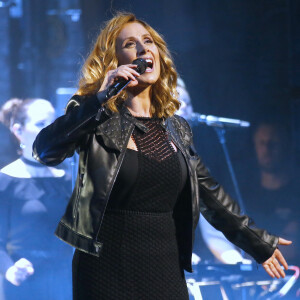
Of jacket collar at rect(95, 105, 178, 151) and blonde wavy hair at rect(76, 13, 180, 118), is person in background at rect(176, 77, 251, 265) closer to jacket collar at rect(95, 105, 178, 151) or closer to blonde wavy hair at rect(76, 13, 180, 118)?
blonde wavy hair at rect(76, 13, 180, 118)

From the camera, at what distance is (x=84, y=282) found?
59.7 inches

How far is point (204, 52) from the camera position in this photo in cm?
376

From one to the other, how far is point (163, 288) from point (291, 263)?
2433 mm

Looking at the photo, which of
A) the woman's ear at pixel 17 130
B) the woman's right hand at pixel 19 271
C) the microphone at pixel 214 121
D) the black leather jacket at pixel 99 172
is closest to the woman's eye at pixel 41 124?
the woman's ear at pixel 17 130

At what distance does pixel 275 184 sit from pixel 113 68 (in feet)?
8.02

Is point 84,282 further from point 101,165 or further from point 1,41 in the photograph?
point 1,41

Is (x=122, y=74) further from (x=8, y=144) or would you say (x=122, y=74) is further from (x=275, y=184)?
(x=275, y=184)

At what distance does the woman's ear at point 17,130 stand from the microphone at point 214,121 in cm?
122

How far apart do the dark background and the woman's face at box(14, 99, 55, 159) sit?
0.21 ft

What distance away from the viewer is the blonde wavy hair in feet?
5.62

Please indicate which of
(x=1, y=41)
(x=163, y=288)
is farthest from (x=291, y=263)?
(x=1, y=41)

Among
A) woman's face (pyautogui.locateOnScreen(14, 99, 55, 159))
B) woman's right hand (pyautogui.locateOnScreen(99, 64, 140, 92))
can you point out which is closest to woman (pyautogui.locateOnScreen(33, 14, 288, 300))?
woman's right hand (pyautogui.locateOnScreen(99, 64, 140, 92))

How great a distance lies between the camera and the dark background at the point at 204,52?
3.39 m

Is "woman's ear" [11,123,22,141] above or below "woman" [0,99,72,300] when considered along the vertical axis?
above
